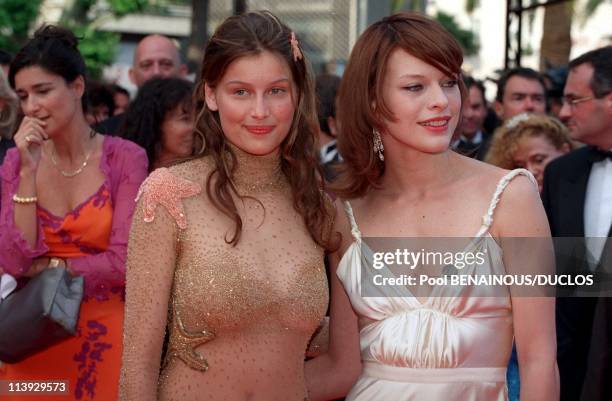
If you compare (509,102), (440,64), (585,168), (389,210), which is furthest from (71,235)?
(509,102)

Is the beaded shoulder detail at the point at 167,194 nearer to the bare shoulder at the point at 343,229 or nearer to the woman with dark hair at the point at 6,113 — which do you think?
the bare shoulder at the point at 343,229

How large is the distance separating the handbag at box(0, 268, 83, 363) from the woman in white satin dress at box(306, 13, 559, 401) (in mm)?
1383

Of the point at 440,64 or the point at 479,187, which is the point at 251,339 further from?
the point at 440,64

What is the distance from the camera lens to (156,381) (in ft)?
10.2

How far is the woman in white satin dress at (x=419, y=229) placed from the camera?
3.15m

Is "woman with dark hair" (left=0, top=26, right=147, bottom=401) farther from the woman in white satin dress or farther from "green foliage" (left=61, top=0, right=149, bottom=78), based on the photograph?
"green foliage" (left=61, top=0, right=149, bottom=78)

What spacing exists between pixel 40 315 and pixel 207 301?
1.55 meters

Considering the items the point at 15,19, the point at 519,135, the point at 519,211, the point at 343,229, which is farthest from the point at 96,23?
the point at 519,211

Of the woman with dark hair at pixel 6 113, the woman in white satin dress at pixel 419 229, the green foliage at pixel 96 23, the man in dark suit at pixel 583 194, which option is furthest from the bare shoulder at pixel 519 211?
the green foliage at pixel 96 23

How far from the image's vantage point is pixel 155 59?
25.9ft

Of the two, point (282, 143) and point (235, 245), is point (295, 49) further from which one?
point (235, 245)

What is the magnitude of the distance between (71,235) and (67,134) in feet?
1.73

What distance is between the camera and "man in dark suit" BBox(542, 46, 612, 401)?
5457 mm

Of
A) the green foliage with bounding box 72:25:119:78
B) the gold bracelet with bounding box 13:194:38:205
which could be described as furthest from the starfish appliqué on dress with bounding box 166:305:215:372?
the green foliage with bounding box 72:25:119:78
